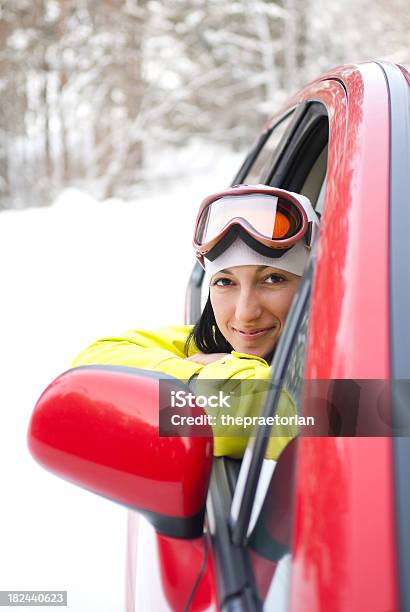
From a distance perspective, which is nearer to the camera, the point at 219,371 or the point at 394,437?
the point at 394,437

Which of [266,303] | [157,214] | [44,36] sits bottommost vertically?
[266,303]

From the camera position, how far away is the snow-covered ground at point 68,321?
279 cm

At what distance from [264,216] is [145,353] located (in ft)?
1.53

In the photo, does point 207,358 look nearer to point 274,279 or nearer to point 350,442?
point 274,279

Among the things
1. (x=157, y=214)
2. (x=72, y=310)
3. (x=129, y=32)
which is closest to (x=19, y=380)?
(x=72, y=310)

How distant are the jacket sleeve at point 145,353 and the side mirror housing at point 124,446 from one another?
206 millimetres

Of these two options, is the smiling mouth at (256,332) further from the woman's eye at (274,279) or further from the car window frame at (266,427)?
the car window frame at (266,427)

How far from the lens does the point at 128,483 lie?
1.04m

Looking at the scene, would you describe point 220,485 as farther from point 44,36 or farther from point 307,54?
point 307,54

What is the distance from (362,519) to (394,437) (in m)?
0.12

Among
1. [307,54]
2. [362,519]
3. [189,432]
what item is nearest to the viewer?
[362,519]

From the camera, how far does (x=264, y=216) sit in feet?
5.67

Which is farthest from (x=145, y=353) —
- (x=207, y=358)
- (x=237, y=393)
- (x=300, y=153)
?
(x=300, y=153)

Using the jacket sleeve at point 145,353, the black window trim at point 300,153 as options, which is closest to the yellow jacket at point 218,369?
A: the jacket sleeve at point 145,353
